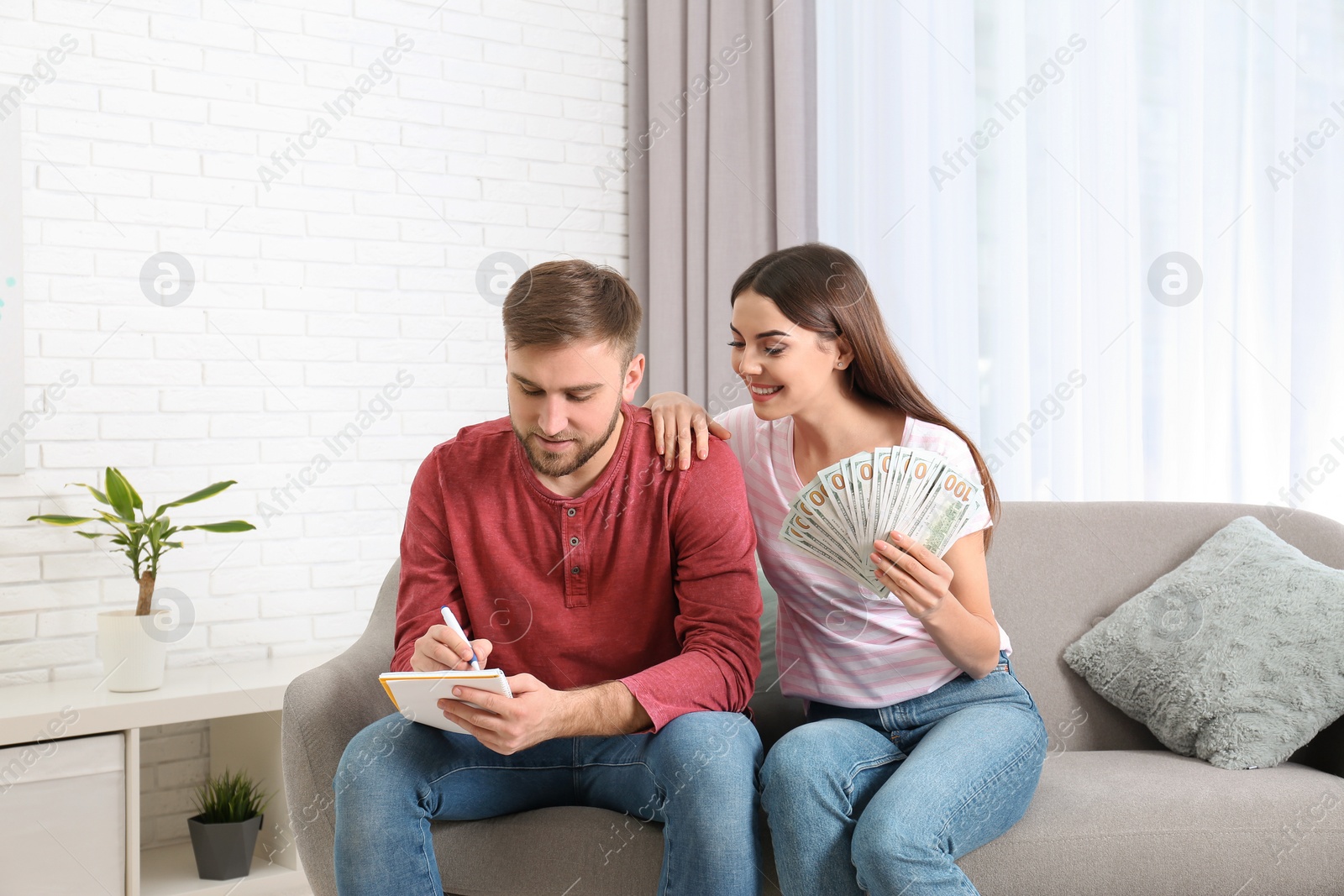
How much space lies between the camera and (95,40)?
299cm

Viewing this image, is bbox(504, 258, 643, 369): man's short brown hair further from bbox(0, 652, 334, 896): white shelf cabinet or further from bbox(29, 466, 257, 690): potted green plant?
bbox(0, 652, 334, 896): white shelf cabinet

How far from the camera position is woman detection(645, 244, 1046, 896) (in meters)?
1.55

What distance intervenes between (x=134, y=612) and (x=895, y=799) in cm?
218

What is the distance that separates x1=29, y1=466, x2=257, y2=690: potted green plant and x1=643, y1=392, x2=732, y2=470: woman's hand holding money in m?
1.41

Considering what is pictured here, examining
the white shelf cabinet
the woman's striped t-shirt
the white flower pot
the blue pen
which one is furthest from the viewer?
the white flower pot

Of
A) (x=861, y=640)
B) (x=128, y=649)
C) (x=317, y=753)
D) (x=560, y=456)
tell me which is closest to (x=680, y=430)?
(x=560, y=456)

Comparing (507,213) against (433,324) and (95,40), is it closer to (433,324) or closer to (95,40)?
(433,324)

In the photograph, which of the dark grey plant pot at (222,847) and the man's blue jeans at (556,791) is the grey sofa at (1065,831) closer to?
the man's blue jeans at (556,791)

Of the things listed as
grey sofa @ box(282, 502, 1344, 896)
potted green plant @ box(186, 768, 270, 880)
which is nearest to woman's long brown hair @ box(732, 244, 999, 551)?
grey sofa @ box(282, 502, 1344, 896)

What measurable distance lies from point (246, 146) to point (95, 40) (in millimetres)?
461

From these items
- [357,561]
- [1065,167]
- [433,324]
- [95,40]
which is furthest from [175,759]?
[1065,167]

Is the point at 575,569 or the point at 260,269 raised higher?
the point at 260,269

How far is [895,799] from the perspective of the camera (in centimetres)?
154

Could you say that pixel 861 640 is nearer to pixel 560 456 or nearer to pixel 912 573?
pixel 912 573
